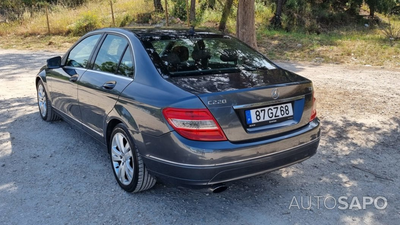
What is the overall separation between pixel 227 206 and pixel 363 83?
20.3ft

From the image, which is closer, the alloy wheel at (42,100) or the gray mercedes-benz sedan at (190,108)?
the gray mercedes-benz sedan at (190,108)

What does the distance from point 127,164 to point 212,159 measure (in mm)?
1071

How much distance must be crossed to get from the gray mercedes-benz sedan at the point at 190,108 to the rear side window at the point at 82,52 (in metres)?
0.11

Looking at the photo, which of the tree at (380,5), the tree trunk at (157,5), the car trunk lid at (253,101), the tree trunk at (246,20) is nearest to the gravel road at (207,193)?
the car trunk lid at (253,101)

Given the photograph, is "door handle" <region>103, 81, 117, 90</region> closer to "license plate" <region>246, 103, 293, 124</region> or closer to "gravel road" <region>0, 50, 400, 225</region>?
"gravel road" <region>0, 50, 400, 225</region>

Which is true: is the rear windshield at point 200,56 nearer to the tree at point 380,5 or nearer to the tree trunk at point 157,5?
the tree trunk at point 157,5

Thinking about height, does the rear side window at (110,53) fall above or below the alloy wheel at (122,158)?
above

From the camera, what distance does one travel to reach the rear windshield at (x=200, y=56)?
335cm

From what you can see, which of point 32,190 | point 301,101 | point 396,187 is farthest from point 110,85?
point 396,187

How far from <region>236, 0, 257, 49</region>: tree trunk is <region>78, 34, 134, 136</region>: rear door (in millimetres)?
4641

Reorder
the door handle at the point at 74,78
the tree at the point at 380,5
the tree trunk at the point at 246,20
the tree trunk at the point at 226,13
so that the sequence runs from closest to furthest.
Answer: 1. the door handle at the point at 74,78
2. the tree trunk at the point at 246,20
3. the tree trunk at the point at 226,13
4. the tree at the point at 380,5

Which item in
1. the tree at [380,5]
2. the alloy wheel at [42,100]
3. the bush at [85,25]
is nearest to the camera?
the alloy wheel at [42,100]

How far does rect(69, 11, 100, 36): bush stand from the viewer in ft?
61.9

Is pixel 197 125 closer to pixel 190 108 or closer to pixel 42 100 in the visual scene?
pixel 190 108
